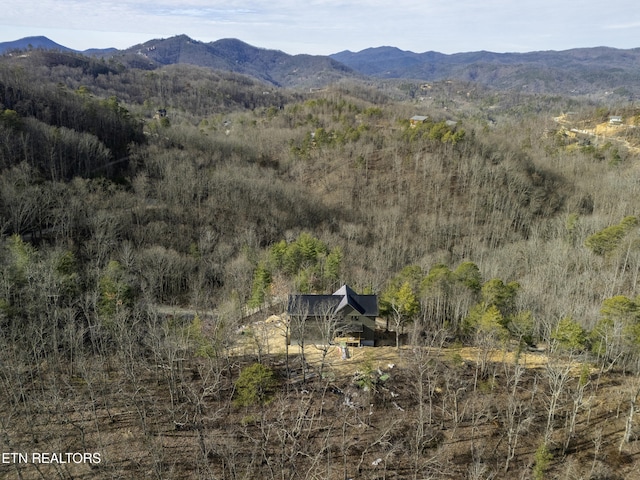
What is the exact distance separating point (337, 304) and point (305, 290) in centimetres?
676

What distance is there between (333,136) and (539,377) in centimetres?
5625

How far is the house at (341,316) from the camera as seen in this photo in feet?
77.1

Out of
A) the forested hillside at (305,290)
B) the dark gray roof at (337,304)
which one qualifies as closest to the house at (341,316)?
the dark gray roof at (337,304)

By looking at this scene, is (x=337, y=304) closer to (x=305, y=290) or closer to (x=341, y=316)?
(x=341, y=316)

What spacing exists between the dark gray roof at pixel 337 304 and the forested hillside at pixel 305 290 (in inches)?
60.2

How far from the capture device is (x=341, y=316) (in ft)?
77.3

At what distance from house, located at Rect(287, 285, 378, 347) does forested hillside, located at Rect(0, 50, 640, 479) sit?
1694 millimetres

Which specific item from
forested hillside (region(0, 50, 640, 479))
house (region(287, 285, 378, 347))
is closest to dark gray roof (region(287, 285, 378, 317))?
house (region(287, 285, 378, 347))

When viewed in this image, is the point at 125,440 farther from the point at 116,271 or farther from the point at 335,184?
the point at 335,184

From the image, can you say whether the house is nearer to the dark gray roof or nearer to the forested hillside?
the dark gray roof

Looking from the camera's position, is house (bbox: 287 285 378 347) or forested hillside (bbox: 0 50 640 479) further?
house (bbox: 287 285 378 347)

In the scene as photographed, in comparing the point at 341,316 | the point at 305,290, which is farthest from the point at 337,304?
the point at 305,290

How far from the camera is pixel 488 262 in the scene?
1439 inches

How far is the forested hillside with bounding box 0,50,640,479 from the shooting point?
1616 centimetres
